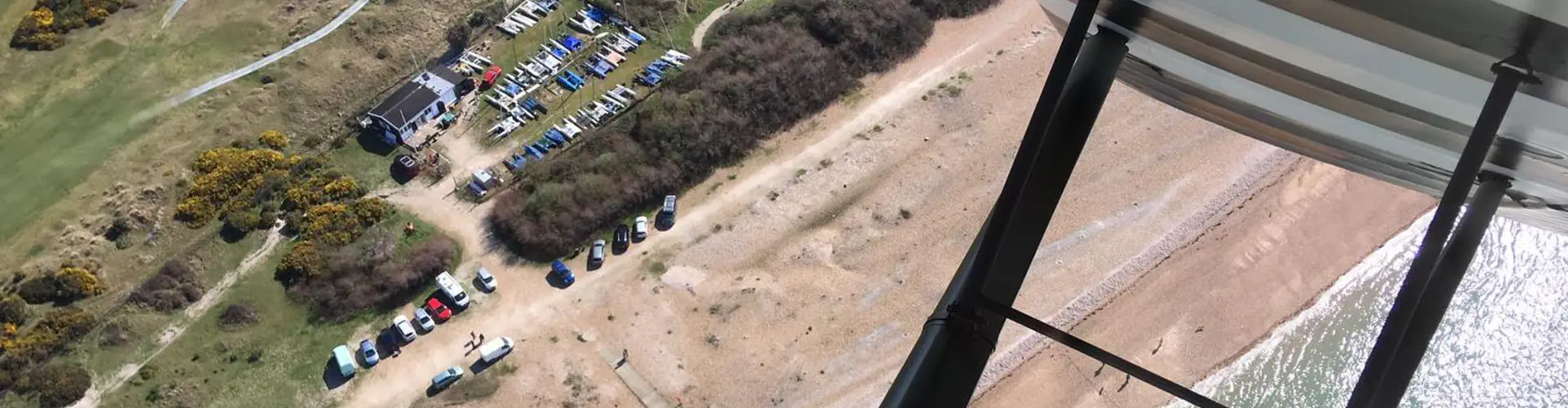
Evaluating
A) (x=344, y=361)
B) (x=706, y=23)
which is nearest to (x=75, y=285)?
(x=344, y=361)

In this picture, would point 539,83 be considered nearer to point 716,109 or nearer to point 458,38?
point 458,38

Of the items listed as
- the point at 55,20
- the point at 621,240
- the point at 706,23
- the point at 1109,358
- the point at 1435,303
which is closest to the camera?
the point at 1435,303

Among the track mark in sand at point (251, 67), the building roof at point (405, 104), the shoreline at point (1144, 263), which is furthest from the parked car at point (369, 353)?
the shoreline at point (1144, 263)

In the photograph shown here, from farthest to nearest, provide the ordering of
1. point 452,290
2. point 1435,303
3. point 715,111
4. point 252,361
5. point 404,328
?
point 715,111 → point 452,290 → point 404,328 → point 252,361 → point 1435,303

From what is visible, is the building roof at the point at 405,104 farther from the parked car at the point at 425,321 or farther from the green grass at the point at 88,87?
the parked car at the point at 425,321

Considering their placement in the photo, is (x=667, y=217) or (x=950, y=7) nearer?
(x=667, y=217)

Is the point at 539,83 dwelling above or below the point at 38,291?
above
